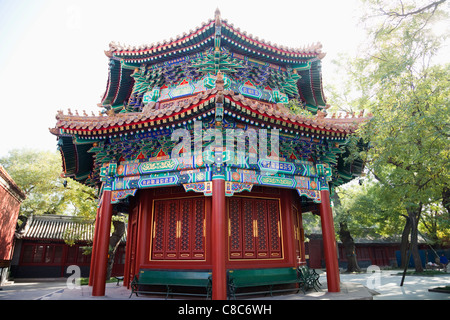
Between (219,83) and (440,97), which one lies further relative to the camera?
(440,97)

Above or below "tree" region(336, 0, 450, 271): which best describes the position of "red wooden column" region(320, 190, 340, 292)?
below

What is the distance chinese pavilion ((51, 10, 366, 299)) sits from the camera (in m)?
7.67

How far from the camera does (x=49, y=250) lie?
2194 centimetres

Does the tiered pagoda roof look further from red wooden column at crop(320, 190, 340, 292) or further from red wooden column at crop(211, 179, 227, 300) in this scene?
red wooden column at crop(211, 179, 227, 300)

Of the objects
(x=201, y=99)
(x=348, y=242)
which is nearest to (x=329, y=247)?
(x=201, y=99)

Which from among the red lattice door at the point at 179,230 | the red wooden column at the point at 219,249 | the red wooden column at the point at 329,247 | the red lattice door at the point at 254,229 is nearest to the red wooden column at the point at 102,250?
the red lattice door at the point at 179,230

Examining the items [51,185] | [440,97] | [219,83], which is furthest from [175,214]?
[51,185]

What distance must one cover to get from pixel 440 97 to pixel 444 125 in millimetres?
1425

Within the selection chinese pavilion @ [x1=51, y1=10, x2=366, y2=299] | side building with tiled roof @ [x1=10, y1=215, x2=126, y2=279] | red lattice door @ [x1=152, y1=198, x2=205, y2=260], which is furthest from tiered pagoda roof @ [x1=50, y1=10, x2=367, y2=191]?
side building with tiled roof @ [x1=10, y1=215, x2=126, y2=279]

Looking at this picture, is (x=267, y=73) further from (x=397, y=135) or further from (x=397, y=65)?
(x=397, y=135)

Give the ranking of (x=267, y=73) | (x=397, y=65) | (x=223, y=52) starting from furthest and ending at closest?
(x=267, y=73), (x=223, y=52), (x=397, y=65)

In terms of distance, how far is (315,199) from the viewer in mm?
8859

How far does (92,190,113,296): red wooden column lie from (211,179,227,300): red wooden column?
322 centimetres

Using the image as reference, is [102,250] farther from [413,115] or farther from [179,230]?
[413,115]
